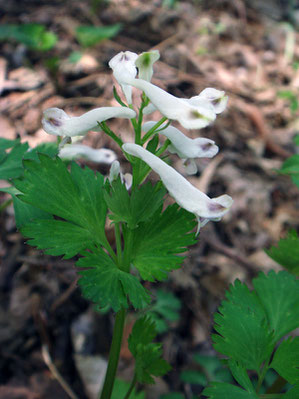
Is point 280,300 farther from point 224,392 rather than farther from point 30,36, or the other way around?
point 30,36

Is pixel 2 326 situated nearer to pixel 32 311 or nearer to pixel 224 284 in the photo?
pixel 32 311

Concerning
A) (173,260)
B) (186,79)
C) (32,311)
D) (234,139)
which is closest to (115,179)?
(173,260)

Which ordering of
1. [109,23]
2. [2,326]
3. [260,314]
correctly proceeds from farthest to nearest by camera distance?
[109,23] < [2,326] < [260,314]

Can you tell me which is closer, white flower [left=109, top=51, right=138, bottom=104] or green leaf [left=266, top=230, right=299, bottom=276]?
white flower [left=109, top=51, right=138, bottom=104]

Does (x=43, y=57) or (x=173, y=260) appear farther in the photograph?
Result: (x=43, y=57)

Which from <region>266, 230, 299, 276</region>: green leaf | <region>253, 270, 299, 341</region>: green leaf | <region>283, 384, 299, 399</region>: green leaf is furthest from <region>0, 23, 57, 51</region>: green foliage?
<region>283, 384, 299, 399</region>: green leaf

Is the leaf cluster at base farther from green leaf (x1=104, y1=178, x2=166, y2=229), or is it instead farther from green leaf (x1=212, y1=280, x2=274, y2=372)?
green leaf (x1=104, y1=178, x2=166, y2=229)

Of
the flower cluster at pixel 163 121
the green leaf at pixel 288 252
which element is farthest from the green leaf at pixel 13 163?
the green leaf at pixel 288 252
